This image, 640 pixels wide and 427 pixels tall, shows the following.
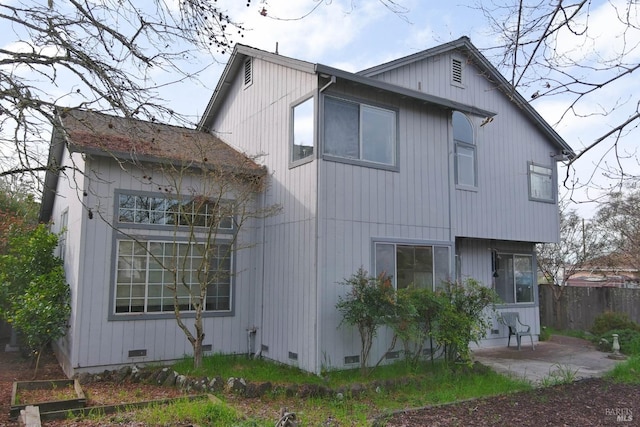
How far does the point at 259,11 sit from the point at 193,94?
1061mm

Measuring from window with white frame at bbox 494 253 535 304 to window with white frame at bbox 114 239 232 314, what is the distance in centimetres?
670

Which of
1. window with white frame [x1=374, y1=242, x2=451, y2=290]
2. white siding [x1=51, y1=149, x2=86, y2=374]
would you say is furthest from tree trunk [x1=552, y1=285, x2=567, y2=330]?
white siding [x1=51, y1=149, x2=86, y2=374]

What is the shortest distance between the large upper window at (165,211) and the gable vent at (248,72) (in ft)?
10.6

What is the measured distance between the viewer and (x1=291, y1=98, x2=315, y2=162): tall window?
833 centimetres

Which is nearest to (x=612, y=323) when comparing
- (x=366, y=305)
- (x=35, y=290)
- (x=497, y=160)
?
(x=497, y=160)

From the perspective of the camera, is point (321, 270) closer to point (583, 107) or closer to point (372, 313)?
point (372, 313)

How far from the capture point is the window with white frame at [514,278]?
12.0 metres

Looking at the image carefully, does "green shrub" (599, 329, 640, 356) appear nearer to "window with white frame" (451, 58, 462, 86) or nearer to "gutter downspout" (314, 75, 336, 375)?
"window with white frame" (451, 58, 462, 86)

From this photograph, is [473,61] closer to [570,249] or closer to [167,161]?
[167,161]

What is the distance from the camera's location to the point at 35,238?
970cm

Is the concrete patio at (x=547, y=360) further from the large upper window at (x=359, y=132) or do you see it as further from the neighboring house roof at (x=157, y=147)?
the neighboring house roof at (x=157, y=147)

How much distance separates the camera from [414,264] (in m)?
9.02

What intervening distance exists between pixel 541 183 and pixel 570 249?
6662mm

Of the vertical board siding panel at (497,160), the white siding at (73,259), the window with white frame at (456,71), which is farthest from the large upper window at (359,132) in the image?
the white siding at (73,259)
